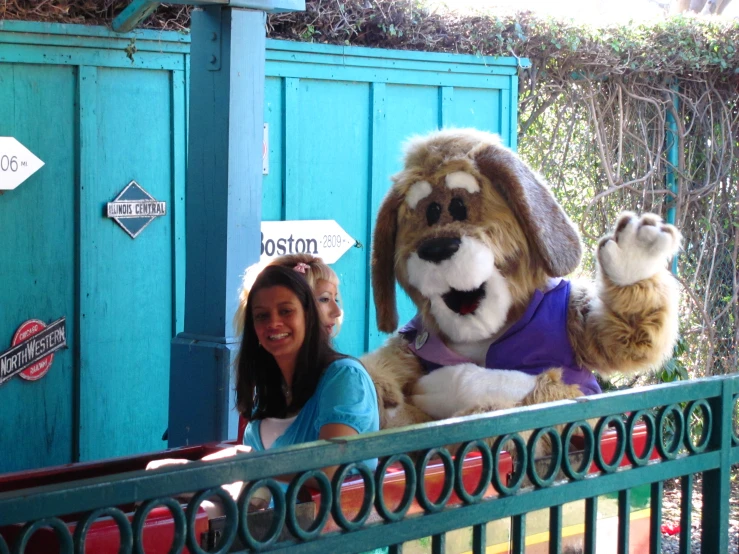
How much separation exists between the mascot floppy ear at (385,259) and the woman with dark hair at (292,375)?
3.17ft

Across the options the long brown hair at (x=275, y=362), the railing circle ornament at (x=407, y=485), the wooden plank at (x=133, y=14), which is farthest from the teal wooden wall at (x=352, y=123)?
the railing circle ornament at (x=407, y=485)

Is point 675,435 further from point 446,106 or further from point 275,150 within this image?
point 446,106

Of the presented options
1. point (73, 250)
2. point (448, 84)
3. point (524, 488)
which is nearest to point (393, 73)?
point (448, 84)

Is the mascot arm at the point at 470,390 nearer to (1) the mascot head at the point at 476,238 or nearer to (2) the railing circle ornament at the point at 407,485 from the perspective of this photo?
(1) the mascot head at the point at 476,238

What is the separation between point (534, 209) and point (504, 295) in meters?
0.33

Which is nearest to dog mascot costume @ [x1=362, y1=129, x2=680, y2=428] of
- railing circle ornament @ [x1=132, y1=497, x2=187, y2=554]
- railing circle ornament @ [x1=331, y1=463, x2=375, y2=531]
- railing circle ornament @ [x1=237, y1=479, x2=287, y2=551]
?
railing circle ornament @ [x1=331, y1=463, x2=375, y2=531]

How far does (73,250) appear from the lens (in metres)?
4.46

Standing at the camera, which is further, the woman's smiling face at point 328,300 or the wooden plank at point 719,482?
the woman's smiling face at point 328,300

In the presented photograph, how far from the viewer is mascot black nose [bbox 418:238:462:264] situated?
3.54 meters

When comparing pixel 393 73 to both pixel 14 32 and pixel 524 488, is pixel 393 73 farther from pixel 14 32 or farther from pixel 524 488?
pixel 524 488

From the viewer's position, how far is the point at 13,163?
A: 4.21 m

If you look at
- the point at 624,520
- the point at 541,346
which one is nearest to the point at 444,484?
the point at 624,520

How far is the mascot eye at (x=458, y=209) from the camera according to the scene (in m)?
3.65

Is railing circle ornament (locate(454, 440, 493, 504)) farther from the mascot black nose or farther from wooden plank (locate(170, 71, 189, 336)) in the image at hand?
wooden plank (locate(170, 71, 189, 336))
